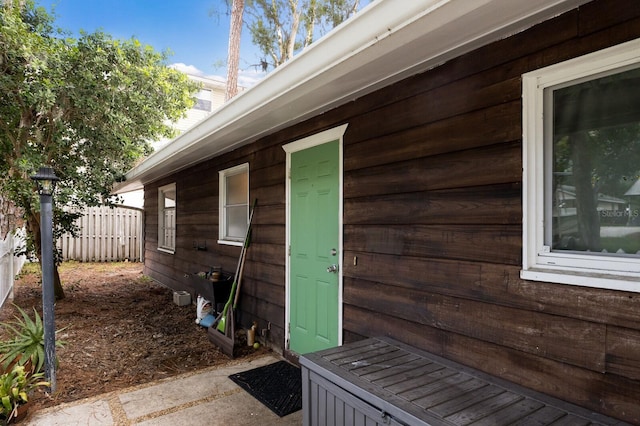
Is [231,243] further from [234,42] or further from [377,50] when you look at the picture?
[234,42]

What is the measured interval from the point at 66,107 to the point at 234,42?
594cm

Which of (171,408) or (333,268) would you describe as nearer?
(171,408)

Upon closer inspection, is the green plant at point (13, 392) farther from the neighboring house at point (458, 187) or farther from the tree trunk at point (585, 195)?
the tree trunk at point (585, 195)

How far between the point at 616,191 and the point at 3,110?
561cm

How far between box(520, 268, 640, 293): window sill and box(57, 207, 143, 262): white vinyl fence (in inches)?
436

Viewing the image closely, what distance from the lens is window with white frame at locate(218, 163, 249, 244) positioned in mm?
4387

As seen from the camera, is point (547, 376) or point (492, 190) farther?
point (492, 190)

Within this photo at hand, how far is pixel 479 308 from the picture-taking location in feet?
5.94

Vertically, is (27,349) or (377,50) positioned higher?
(377,50)

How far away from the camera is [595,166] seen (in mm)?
1474

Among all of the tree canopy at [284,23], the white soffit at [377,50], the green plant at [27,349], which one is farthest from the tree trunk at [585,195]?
the tree canopy at [284,23]

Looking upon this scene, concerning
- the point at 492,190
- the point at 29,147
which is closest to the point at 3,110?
the point at 29,147

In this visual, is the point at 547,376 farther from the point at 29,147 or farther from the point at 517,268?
the point at 29,147

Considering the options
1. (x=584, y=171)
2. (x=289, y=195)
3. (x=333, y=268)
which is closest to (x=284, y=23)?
(x=289, y=195)
